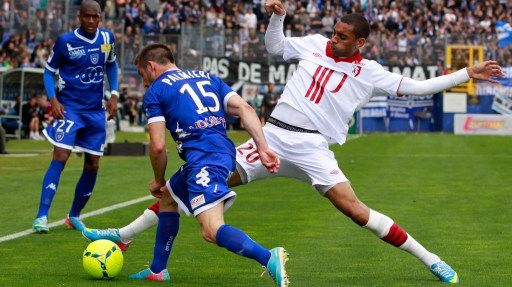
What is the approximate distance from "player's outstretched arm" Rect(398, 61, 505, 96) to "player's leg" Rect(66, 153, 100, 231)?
4424mm

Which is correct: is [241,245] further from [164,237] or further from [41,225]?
[41,225]

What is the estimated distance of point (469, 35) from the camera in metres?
53.7

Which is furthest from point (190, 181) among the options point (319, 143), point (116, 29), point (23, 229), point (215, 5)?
point (215, 5)

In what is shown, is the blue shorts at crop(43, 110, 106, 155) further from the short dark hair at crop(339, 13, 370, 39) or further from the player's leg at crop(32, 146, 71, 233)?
the short dark hair at crop(339, 13, 370, 39)

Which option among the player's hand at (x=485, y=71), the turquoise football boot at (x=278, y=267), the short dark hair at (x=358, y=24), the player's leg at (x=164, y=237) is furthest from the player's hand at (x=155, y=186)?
the player's hand at (x=485, y=71)

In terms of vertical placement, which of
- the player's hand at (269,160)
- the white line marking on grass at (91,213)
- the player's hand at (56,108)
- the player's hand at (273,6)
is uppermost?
the player's hand at (273,6)

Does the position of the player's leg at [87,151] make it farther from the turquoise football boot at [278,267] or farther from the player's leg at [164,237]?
the turquoise football boot at [278,267]

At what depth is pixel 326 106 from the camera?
33.1 ft

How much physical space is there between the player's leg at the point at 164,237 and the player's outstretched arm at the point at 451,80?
207 centimetres

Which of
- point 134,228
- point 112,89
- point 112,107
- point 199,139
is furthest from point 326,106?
point 112,89

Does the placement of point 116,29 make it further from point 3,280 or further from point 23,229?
point 3,280

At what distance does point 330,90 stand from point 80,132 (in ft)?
13.6

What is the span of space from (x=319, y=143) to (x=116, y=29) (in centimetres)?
3998

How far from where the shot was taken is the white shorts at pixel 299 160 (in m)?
9.72
